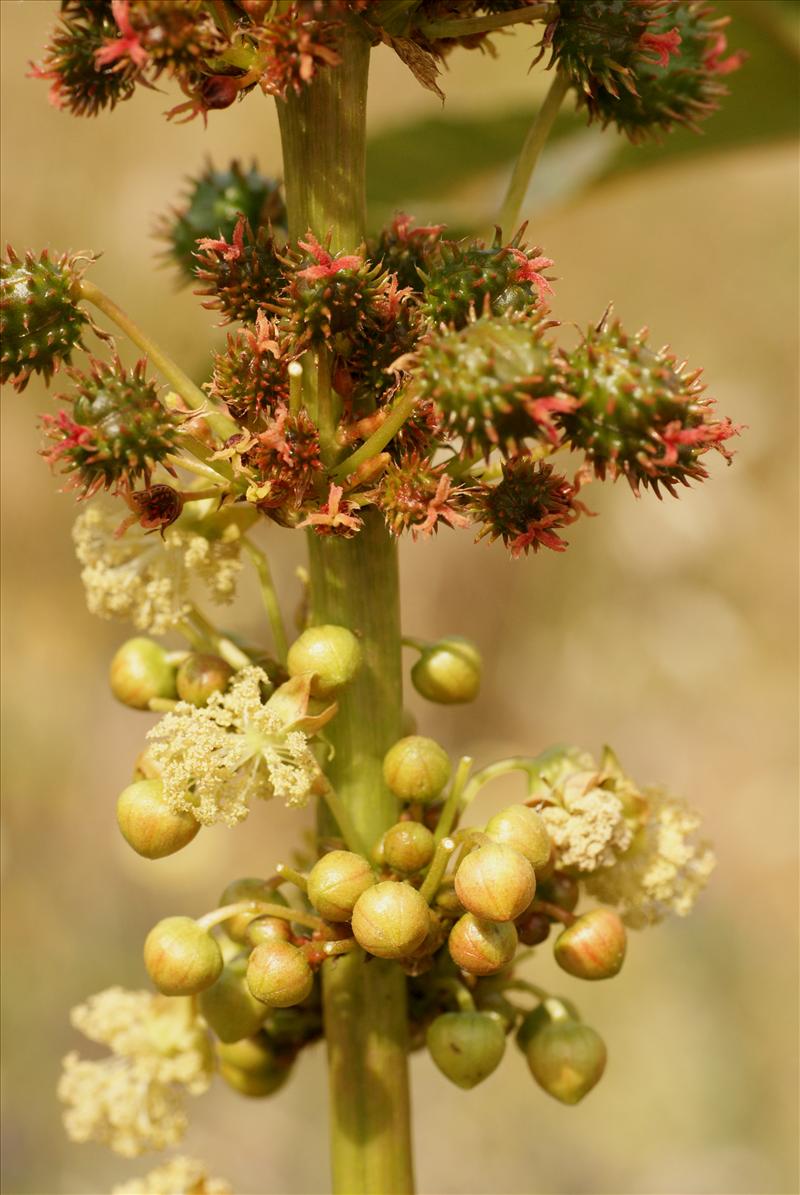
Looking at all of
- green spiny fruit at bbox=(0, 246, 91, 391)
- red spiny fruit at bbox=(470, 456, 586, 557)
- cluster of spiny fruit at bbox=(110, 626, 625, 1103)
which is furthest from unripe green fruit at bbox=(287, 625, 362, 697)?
green spiny fruit at bbox=(0, 246, 91, 391)

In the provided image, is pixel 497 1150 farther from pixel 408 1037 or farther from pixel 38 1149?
pixel 408 1037

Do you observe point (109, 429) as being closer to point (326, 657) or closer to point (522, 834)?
point (326, 657)

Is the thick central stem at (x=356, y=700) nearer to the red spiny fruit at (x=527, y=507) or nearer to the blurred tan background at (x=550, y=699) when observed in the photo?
the red spiny fruit at (x=527, y=507)

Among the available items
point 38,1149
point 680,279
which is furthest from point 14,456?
point 680,279

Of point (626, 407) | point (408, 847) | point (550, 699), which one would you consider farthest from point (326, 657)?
point (550, 699)

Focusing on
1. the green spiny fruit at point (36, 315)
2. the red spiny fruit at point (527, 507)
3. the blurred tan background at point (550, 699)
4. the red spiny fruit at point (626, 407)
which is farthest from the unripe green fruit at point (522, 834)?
the blurred tan background at point (550, 699)

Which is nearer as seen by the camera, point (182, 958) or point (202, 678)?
point (182, 958)
